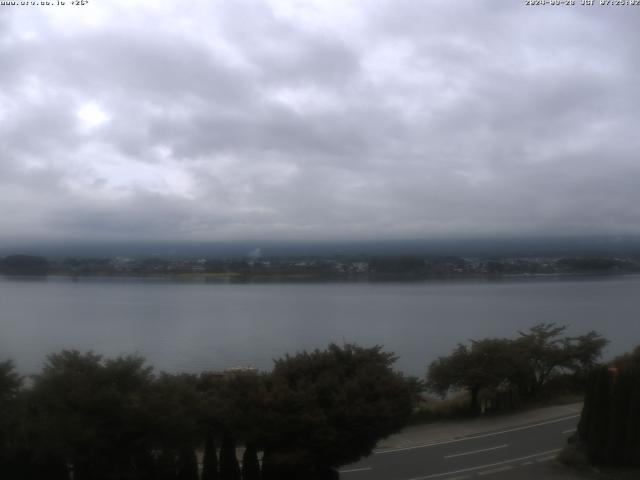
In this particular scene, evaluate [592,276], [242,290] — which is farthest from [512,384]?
[592,276]

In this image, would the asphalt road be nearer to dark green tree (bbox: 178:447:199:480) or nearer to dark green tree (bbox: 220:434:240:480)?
dark green tree (bbox: 220:434:240:480)

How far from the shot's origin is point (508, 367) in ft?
77.0

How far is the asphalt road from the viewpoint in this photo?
1467 cm

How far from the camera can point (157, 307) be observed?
59.1 m

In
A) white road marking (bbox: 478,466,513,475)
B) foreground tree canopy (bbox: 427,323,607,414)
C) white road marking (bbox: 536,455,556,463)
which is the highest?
Answer: foreground tree canopy (bbox: 427,323,607,414)

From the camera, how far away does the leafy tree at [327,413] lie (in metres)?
12.2

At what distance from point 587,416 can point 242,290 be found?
68.2 meters

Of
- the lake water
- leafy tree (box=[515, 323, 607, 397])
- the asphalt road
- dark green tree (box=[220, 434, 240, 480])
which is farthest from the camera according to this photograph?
the lake water

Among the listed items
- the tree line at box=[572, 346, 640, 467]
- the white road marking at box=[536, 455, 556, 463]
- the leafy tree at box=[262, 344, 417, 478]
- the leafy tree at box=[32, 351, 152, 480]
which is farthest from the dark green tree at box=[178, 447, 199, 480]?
the tree line at box=[572, 346, 640, 467]

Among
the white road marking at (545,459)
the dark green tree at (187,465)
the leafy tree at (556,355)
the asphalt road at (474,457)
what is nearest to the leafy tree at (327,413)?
the dark green tree at (187,465)

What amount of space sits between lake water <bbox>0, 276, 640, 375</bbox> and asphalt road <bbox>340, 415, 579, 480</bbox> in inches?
463

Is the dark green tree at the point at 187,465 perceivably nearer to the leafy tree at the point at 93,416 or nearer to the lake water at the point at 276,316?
the leafy tree at the point at 93,416

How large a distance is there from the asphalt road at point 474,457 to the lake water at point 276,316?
11.8 m

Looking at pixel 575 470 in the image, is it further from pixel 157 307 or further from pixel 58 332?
pixel 157 307
